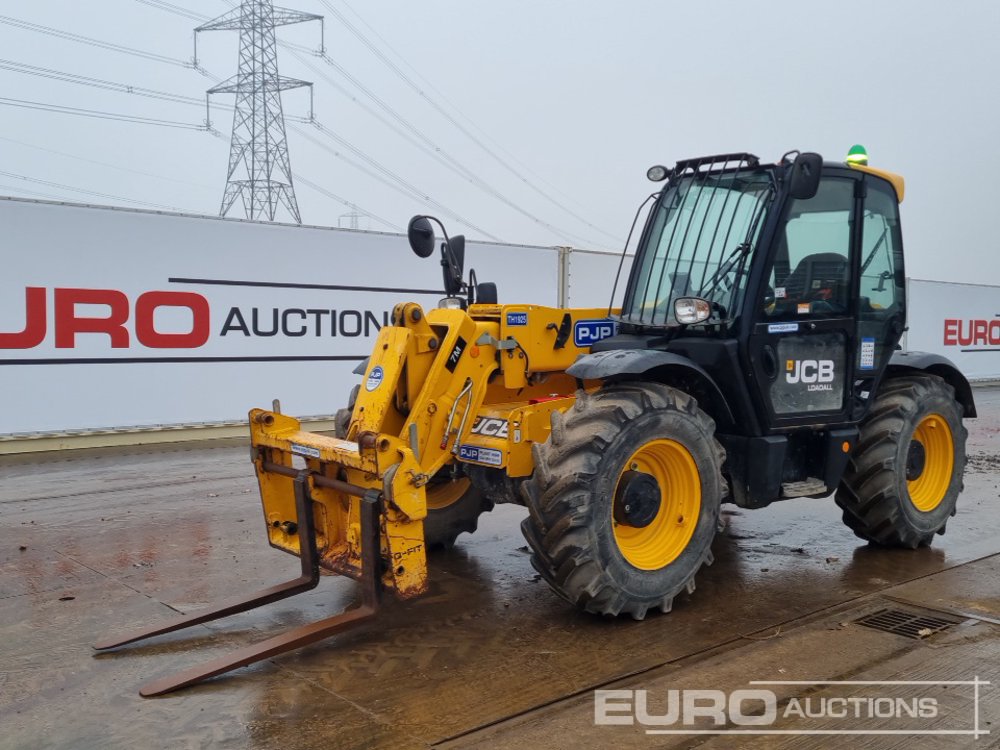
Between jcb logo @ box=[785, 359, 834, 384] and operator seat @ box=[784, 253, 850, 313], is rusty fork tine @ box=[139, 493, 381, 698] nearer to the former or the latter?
jcb logo @ box=[785, 359, 834, 384]

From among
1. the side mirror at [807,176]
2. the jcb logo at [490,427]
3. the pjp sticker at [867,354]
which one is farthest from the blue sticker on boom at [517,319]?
the pjp sticker at [867,354]

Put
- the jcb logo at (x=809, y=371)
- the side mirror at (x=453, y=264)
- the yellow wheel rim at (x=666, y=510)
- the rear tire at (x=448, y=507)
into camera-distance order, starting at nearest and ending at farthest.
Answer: the yellow wheel rim at (x=666, y=510)
the jcb logo at (x=809, y=371)
the side mirror at (x=453, y=264)
the rear tire at (x=448, y=507)

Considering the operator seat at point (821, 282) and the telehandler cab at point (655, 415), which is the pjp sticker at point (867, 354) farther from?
the operator seat at point (821, 282)

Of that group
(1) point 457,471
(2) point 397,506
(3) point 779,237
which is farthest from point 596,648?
→ (3) point 779,237

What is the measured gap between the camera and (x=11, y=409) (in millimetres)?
10398

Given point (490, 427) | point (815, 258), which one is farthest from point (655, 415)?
point (815, 258)

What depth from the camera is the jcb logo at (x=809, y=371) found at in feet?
18.5

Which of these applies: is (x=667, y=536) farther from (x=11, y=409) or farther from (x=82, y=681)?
(x=11, y=409)

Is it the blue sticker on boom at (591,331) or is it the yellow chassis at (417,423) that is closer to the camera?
the yellow chassis at (417,423)

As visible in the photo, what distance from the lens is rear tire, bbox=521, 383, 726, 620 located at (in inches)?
180

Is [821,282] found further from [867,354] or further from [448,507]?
[448,507]

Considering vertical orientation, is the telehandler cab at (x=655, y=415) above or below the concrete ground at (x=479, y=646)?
above

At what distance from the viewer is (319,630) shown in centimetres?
435

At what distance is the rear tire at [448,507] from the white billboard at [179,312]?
5913 millimetres
